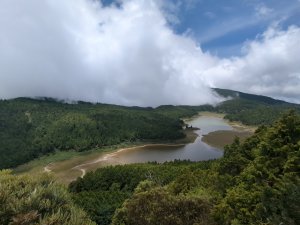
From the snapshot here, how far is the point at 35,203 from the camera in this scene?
524 inches

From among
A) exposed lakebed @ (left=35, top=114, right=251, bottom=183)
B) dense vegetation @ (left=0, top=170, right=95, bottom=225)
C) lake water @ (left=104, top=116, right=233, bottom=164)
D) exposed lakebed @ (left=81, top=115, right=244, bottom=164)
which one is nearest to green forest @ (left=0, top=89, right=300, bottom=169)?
exposed lakebed @ (left=35, top=114, right=251, bottom=183)

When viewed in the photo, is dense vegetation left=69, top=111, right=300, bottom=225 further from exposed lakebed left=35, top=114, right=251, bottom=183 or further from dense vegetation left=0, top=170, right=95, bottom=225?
exposed lakebed left=35, top=114, right=251, bottom=183

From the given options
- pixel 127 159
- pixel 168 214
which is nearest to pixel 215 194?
pixel 168 214

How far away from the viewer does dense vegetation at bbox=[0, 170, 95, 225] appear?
12.4 m

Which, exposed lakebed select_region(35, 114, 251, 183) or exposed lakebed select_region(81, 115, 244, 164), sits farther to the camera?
exposed lakebed select_region(81, 115, 244, 164)

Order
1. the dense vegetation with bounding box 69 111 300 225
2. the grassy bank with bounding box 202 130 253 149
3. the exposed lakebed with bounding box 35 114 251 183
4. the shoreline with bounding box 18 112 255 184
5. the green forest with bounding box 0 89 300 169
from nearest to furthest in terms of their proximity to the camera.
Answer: the dense vegetation with bounding box 69 111 300 225 < the shoreline with bounding box 18 112 255 184 < the exposed lakebed with bounding box 35 114 251 183 < the grassy bank with bounding box 202 130 253 149 < the green forest with bounding box 0 89 300 169

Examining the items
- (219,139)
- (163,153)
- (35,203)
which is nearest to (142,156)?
(163,153)

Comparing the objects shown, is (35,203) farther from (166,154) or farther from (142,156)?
(166,154)

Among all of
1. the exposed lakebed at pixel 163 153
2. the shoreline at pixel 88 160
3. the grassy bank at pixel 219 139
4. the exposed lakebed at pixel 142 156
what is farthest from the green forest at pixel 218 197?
the grassy bank at pixel 219 139

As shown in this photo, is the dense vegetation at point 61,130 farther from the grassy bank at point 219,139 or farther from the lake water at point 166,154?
the lake water at point 166,154

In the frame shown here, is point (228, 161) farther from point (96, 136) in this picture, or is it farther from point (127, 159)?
point (96, 136)

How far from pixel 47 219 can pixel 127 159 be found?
10734 centimetres

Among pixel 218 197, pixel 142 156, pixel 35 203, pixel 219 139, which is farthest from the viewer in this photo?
pixel 219 139

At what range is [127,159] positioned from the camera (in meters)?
119
